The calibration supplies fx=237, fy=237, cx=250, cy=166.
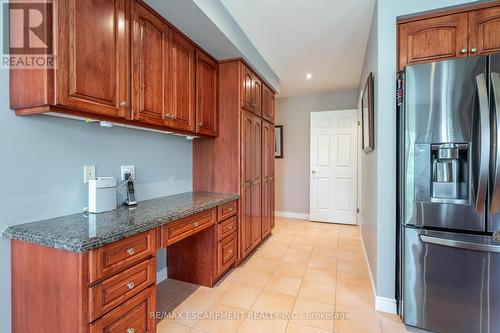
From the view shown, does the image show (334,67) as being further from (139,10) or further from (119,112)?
(119,112)

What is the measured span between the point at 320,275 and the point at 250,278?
712 mm

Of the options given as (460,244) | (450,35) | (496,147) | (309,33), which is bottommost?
(460,244)

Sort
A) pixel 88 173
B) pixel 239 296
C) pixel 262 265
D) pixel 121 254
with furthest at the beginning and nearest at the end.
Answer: pixel 262 265 → pixel 239 296 → pixel 88 173 → pixel 121 254

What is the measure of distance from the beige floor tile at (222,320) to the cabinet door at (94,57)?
1548mm

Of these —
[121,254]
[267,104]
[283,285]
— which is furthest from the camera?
[267,104]

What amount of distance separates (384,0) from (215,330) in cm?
271

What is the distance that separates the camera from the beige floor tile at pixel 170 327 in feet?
5.34

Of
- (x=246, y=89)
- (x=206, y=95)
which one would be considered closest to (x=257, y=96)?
(x=246, y=89)

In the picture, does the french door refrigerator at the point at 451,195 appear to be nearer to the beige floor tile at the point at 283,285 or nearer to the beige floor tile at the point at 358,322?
the beige floor tile at the point at 358,322

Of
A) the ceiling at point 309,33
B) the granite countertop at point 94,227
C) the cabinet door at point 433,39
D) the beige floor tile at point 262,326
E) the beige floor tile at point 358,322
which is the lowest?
the beige floor tile at point 262,326

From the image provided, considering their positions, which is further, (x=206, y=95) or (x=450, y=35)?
(x=206, y=95)

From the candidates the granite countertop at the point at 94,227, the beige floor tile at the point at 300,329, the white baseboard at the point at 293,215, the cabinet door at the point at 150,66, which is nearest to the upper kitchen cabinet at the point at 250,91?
the cabinet door at the point at 150,66

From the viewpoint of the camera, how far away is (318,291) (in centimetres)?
212

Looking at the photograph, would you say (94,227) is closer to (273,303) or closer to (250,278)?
(273,303)
